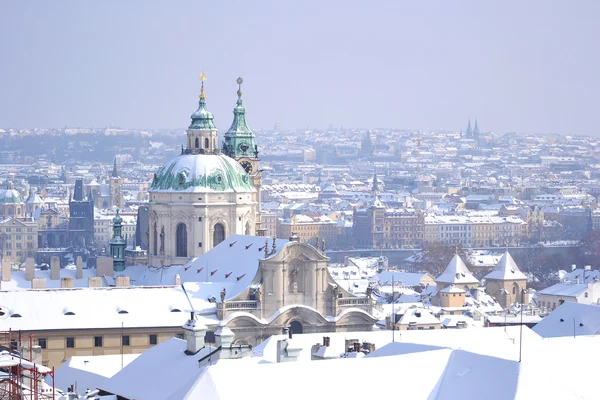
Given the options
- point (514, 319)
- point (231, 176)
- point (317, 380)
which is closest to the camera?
point (317, 380)

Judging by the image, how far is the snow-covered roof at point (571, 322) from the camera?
70.3 m

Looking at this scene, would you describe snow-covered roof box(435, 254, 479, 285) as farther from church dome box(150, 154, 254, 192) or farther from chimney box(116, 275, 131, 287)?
chimney box(116, 275, 131, 287)

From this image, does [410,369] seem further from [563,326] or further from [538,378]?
[563,326]

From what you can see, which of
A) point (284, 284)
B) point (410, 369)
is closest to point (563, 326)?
point (284, 284)

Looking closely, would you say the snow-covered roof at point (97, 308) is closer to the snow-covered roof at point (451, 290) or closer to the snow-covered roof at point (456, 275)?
the snow-covered roof at point (451, 290)

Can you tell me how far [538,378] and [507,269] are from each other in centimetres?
7348

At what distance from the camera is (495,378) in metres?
40.1

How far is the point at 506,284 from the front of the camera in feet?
366

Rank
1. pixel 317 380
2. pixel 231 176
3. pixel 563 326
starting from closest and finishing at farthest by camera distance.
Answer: pixel 317 380 → pixel 563 326 → pixel 231 176

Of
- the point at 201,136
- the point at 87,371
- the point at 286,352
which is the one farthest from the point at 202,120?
the point at 286,352

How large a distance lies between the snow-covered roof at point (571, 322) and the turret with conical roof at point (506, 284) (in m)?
35.1

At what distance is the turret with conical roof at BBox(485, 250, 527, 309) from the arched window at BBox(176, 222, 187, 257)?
24.4 m

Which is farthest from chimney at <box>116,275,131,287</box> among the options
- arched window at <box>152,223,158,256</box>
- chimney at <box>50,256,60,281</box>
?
arched window at <box>152,223,158,256</box>

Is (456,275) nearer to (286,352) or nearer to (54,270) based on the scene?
(54,270)
